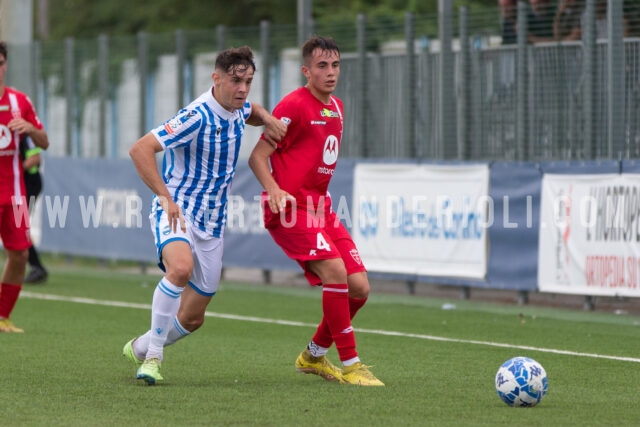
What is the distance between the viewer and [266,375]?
29.4ft

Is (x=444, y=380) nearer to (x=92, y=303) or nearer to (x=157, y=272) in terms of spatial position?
(x=92, y=303)

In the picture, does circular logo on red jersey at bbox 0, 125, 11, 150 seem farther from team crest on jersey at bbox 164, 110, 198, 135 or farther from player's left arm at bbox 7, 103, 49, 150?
team crest on jersey at bbox 164, 110, 198, 135

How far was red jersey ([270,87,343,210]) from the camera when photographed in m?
8.61

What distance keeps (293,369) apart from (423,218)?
667cm

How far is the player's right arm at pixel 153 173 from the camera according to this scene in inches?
320

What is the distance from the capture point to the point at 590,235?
13.7m

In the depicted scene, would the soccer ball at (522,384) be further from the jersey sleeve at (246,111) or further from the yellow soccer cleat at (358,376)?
the jersey sleeve at (246,111)

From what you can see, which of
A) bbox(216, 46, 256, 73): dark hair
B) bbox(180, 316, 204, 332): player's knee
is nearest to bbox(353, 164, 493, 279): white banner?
bbox(180, 316, 204, 332): player's knee

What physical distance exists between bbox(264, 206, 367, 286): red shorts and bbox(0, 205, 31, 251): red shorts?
11.1ft

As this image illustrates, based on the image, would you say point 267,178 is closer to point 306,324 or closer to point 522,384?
point 522,384

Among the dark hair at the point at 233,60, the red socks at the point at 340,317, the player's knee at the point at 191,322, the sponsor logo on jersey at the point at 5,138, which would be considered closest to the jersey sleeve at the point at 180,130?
the dark hair at the point at 233,60

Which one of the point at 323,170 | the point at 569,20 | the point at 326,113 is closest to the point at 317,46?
the point at 326,113

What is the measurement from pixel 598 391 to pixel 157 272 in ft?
41.8

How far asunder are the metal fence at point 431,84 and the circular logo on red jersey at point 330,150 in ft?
20.7
